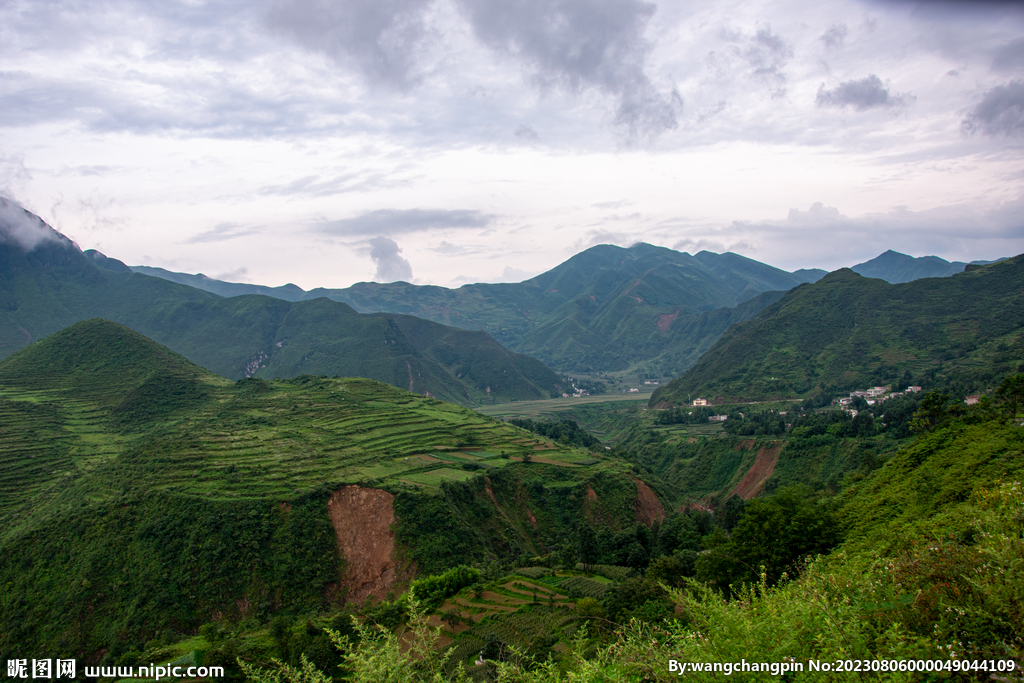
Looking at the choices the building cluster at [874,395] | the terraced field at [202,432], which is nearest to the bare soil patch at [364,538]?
the terraced field at [202,432]

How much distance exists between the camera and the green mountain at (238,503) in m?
44.9

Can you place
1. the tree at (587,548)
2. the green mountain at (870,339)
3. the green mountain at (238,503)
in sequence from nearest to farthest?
1. the green mountain at (238,503)
2. the tree at (587,548)
3. the green mountain at (870,339)

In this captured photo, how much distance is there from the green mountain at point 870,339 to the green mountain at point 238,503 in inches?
3177

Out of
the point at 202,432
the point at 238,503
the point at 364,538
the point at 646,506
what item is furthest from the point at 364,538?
the point at 646,506

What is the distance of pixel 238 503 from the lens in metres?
52.6

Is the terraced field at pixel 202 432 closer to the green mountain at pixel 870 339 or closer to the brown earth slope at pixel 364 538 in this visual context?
the brown earth slope at pixel 364 538

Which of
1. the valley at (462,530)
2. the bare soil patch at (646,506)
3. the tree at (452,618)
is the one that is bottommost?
the bare soil patch at (646,506)

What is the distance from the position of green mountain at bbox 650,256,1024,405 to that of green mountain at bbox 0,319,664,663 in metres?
80.7

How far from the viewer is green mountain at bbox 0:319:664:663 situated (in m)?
44.9

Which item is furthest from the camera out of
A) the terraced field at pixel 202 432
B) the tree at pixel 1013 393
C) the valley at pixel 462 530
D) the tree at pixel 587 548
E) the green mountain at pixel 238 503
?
the terraced field at pixel 202 432

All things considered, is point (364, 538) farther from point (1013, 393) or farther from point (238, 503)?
point (1013, 393)

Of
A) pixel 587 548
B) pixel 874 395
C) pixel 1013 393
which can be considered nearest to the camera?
pixel 1013 393

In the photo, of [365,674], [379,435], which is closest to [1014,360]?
[379,435]

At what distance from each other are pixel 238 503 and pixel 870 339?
507ft
